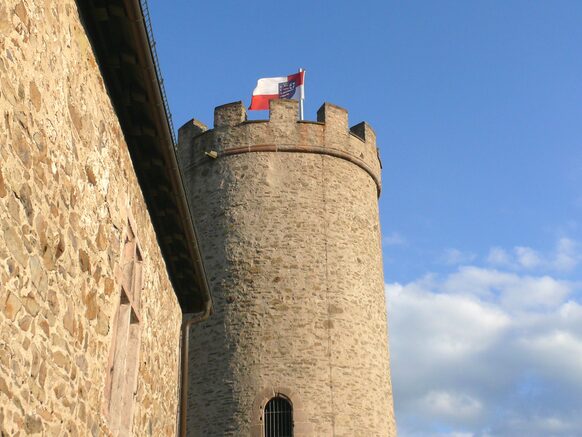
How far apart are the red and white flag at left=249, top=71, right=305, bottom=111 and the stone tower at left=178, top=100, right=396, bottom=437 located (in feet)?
3.98

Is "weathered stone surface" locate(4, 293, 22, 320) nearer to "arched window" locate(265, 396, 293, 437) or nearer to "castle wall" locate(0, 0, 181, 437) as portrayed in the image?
"castle wall" locate(0, 0, 181, 437)

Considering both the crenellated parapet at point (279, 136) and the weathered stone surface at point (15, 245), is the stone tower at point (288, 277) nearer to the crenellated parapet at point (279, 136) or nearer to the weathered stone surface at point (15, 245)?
the crenellated parapet at point (279, 136)

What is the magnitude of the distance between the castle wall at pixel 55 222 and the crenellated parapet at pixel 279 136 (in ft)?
32.7

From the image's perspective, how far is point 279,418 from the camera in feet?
47.6

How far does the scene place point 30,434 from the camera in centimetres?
432

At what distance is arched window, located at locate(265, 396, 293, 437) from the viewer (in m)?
14.5

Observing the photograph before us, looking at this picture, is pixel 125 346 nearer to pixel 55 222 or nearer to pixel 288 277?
pixel 55 222

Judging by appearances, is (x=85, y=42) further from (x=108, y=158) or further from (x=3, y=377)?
(x=3, y=377)

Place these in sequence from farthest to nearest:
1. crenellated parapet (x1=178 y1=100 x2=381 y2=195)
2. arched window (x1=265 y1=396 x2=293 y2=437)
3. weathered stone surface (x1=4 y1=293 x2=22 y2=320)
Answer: crenellated parapet (x1=178 y1=100 x2=381 y2=195) → arched window (x1=265 y1=396 x2=293 y2=437) → weathered stone surface (x1=4 y1=293 x2=22 y2=320)

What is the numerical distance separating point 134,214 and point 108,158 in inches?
47.3

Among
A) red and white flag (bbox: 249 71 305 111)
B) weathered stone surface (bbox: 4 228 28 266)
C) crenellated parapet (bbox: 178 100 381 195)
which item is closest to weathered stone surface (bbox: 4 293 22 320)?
weathered stone surface (bbox: 4 228 28 266)

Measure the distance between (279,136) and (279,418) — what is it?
606 centimetres

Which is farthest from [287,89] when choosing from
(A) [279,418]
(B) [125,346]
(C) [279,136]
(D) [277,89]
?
(B) [125,346]

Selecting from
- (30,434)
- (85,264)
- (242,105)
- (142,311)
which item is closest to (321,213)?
(242,105)
